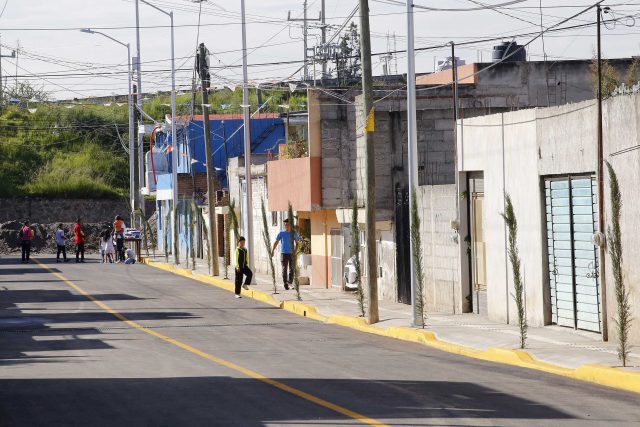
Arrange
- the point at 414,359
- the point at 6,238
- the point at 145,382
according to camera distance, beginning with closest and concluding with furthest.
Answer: the point at 145,382 < the point at 414,359 < the point at 6,238

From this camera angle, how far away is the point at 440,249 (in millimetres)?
27016

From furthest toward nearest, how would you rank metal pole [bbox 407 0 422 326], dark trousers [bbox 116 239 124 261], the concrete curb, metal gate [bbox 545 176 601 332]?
dark trousers [bbox 116 239 124 261], metal pole [bbox 407 0 422 326], metal gate [bbox 545 176 601 332], the concrete curb

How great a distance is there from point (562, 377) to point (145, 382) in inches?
216

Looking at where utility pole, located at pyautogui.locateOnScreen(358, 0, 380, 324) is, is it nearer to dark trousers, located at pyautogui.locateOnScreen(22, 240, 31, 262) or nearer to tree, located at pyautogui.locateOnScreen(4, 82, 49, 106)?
dark trousers, located at pyautogui.locateOnScreen(22, 240, 31, 262)

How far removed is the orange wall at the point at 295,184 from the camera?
113ft

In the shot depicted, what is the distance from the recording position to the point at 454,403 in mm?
12758

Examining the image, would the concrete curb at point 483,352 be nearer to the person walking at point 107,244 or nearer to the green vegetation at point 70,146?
the person walking at point 107,244

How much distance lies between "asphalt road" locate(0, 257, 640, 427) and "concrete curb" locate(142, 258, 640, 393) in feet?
1.15

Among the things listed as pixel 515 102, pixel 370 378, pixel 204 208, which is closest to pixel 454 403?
pixel 370 378

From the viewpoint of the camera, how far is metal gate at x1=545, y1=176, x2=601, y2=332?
66.7 ft

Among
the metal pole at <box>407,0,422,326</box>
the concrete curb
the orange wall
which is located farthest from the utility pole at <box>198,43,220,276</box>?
the metal pole at <box>407,0,422,326</box>

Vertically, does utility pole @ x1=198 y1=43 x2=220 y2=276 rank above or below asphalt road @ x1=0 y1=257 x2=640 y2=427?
above

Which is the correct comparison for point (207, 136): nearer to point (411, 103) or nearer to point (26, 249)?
point (26, 249)

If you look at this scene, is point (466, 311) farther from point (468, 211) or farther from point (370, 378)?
point (370, 378)
